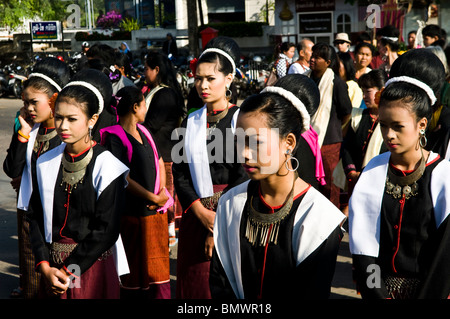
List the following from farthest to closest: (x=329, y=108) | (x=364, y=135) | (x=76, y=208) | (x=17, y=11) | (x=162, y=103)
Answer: (x=17, y=11)
(x=329, y=108)
(x=162, y=103)
(x=364, y=135)
(x=76, y=208)

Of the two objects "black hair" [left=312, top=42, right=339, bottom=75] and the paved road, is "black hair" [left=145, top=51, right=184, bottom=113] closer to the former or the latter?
"black hair" [left=312, top=42, right=339, bottom=75]

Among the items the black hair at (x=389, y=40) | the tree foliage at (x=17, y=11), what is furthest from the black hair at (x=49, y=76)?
the tree foliage at (x=17, y=11)

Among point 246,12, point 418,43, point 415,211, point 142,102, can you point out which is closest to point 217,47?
point 142,102

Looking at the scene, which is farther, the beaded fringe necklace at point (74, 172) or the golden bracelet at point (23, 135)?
the golden bracelet at point (23, 135)

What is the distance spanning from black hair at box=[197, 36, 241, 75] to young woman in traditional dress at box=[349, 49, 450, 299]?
1.40m

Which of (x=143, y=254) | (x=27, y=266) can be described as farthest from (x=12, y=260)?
(x=143, y=254)

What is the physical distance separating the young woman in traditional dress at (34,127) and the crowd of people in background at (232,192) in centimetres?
1

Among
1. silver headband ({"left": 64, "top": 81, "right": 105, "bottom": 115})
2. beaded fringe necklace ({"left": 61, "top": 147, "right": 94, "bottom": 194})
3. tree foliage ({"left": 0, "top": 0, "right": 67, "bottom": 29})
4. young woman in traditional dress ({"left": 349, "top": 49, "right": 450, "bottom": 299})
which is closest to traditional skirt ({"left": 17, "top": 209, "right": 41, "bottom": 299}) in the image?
beaded fringe necklace ({"left": 61, "top": 147, "right": 94, "bottom": 194})

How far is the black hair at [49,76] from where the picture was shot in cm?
415

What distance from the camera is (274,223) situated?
263cm

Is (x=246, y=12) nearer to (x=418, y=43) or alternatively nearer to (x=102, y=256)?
(x=418, y=43)

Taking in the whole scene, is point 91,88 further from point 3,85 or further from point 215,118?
point 3,85

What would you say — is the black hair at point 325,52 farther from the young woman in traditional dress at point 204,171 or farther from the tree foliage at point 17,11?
the tree foliage at point 17,11

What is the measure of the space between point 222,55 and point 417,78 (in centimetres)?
138
